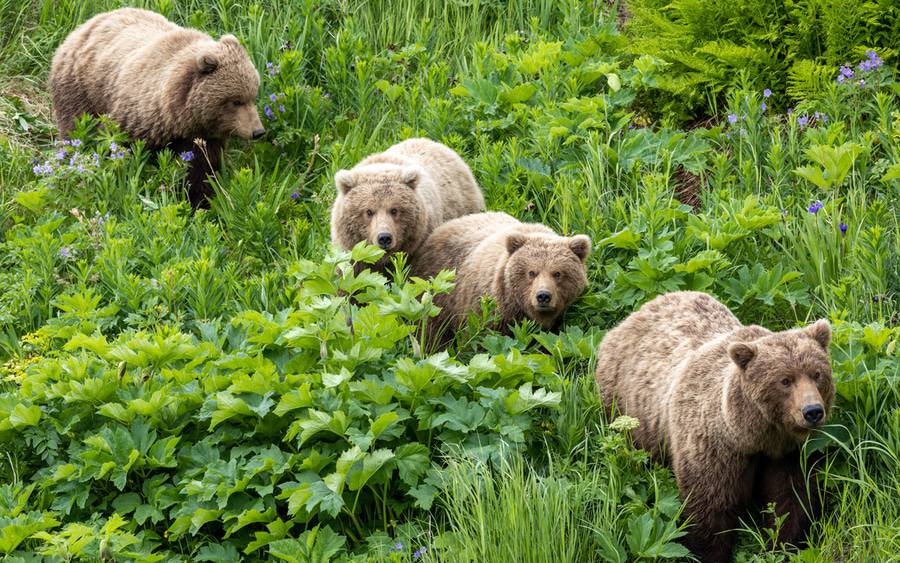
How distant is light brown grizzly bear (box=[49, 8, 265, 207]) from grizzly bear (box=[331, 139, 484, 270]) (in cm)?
136

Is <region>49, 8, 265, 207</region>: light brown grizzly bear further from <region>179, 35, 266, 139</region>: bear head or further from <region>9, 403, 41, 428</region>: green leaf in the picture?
<region>9, 403, 41, 428</region>: green leaf

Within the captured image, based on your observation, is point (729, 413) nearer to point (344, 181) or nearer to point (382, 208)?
point (382, 208)

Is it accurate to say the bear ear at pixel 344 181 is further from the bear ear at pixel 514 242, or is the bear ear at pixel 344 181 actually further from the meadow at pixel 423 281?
the bear ear at pixel 514 242

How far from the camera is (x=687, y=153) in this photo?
24.9ft

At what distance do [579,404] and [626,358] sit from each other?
1.09 feet

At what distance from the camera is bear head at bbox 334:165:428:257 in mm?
6977

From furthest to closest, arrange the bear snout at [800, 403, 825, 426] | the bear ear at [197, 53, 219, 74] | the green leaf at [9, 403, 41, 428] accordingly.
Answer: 1. the bear ear at [197, 53, 219, 74]
2. the green leaf at [9, 403, 41, 428]
3. the bear snout at [800, 403, 825, 426]

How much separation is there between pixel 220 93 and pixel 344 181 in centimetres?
176

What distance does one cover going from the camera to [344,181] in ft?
23.4

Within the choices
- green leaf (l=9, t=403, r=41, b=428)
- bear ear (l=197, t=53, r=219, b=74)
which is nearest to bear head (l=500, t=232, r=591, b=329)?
green leaf (l=9, t=403, r=41, b=428)

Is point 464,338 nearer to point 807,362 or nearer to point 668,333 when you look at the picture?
point 668,333

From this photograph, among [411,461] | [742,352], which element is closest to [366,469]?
[411,461]

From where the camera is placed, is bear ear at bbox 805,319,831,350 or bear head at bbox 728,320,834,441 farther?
bear ear at bbox 805,319,831,350

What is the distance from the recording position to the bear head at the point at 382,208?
6.98 m
